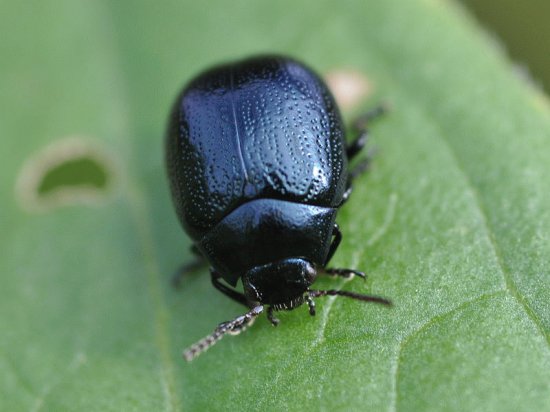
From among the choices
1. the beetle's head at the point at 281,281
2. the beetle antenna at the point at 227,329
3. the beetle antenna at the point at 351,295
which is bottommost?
the beetle antenna at the point at 227,329

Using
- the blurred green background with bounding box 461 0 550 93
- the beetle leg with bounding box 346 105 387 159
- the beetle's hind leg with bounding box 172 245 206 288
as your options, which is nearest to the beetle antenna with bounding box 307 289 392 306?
the beetle's hind leg with bounding box 172 245 206 288

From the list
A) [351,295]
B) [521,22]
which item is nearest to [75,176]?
[351,295]

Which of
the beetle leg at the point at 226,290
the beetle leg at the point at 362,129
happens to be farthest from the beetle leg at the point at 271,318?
the beetle leg at the point at 362,129

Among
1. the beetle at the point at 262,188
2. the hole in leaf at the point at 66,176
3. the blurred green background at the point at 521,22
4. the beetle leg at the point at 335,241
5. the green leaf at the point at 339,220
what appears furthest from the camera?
the blurred green background at the point at 521,22

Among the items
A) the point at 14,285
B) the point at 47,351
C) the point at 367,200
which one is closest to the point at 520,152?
the point at 367,200

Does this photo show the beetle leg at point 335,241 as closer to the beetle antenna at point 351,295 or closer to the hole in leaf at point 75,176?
the beetle antenna at point 351,295

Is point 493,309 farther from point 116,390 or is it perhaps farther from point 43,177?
point 43,177
